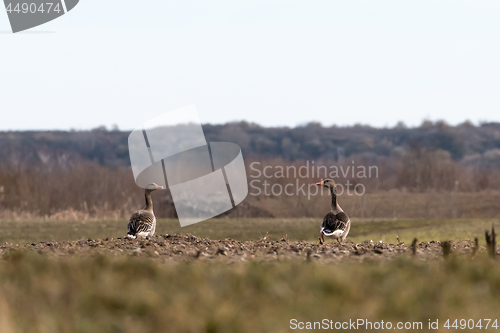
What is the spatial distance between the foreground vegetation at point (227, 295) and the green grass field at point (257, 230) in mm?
21005

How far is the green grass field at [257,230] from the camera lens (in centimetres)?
3047

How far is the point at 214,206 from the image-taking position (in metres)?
46.7

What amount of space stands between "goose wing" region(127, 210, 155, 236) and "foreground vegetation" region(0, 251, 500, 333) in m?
6.67

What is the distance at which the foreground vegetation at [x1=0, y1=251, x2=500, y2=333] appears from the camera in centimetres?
510

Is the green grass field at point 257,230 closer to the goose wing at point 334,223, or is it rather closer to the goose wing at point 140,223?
the goose wing at point 334,223


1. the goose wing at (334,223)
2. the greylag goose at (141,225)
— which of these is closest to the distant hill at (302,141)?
the greylag goose at (141,225)

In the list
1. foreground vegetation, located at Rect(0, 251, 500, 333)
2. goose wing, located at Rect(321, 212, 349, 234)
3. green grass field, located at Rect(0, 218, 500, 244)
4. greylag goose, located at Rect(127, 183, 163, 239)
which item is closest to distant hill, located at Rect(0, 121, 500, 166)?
green grass field, located at Rect(0, 218, 500, 244)

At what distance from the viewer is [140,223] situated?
14859 millimetres

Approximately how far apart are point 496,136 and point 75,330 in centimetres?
16026

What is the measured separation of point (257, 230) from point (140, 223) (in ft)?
67.2

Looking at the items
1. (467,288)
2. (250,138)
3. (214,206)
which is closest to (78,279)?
(467,288)

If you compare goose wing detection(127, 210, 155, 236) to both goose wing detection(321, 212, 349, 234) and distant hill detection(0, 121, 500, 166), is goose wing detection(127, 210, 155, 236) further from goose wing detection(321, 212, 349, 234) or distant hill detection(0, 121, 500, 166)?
distant hill detection(0, 121, 500, 166)

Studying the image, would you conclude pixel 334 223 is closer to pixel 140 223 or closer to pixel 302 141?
pixel 140 223

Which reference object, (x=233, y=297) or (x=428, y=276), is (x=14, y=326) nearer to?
(x=233, y=297)
